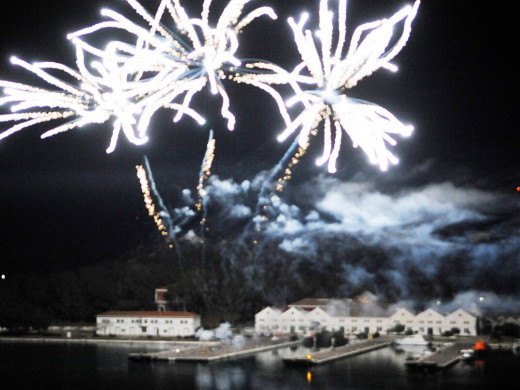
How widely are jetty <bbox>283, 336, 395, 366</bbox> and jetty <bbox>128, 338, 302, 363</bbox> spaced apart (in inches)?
81.6

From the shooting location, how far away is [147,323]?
27859mm

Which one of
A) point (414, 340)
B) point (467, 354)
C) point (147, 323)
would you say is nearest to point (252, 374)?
point (467, 354)

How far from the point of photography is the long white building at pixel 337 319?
24734 millimetres

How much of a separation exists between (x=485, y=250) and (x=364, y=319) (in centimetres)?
696

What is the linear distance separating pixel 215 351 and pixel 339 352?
377 cm

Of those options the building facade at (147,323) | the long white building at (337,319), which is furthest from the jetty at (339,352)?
the building facade at (147,323)

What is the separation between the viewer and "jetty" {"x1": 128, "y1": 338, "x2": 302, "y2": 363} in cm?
2058

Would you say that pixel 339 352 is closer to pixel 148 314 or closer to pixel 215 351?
pixel 215 351

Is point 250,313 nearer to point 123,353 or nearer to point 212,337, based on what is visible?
point 212,337

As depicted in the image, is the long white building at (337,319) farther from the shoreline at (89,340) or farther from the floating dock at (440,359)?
the floating dock at (440,359)

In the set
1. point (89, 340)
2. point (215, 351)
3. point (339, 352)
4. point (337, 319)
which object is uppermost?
point (337, 319)

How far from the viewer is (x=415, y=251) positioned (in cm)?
2198

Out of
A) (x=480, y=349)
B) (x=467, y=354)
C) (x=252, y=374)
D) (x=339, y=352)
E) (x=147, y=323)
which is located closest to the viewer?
(x=252, y=374)

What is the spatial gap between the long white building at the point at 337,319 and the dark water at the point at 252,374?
3023 millimetres
